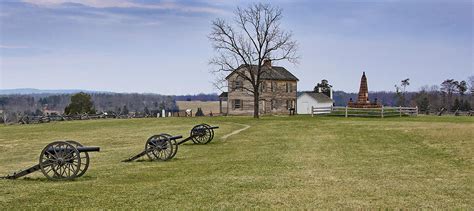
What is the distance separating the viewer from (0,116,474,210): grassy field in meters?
11.8

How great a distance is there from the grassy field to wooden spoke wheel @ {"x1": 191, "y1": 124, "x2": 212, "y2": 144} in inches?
55.0

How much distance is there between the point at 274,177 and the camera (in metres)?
15.8

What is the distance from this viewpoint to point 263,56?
55562mm

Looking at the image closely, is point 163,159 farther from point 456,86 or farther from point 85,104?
point 456,86

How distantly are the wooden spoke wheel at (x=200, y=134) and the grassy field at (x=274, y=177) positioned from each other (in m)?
1.40

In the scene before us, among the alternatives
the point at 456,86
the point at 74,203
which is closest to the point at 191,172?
the point at 74,203

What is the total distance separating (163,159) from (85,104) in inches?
2459

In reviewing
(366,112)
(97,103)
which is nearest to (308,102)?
(366,112)

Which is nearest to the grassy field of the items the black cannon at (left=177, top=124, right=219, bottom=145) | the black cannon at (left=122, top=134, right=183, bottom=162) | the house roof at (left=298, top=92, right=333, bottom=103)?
the black cannon at (left=122, top=134, right=183, bottom=162)

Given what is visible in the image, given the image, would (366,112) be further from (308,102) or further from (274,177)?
(274,177)

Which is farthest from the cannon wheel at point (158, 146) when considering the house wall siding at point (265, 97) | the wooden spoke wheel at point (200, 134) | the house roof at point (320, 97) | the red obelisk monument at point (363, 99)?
the house roof at point (320, 97)

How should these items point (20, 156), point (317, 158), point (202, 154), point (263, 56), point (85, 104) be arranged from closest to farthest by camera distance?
point (317, 158) → point (202, 154) → point (20, 156) → point (263, 56) → point (85, 104)

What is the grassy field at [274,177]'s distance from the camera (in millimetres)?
11836

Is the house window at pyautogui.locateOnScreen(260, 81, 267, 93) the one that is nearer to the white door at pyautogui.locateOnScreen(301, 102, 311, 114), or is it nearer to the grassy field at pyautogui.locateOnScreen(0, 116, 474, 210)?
the white door at pyautogui.locateOnScreen(301, 102, 311, 114)
